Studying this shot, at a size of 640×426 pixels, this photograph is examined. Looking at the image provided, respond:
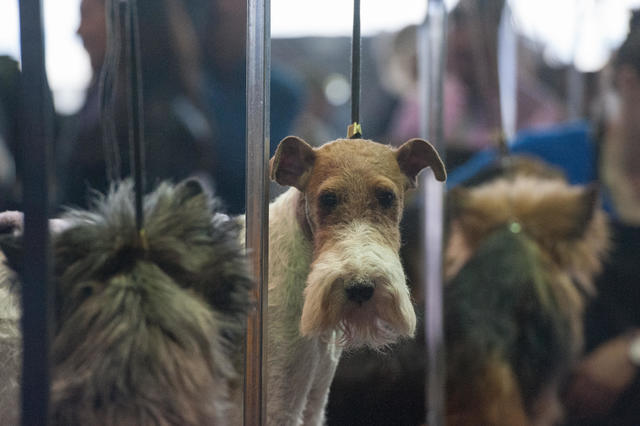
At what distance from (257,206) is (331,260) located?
10 centimetres

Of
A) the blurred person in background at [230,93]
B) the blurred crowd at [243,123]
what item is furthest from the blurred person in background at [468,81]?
the blurred person in background at [230,93]

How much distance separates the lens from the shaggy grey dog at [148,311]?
1.70 ft

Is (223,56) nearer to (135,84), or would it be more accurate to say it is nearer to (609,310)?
(135,84)

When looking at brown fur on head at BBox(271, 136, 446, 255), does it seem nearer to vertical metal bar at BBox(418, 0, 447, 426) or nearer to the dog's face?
the dog's face

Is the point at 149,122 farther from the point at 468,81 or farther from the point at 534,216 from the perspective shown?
the point at 468,81

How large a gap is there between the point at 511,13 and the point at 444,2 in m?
0.36

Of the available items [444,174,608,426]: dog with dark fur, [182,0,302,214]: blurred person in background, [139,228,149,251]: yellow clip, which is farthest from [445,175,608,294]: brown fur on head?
[139,228,149,251]: yellow clip

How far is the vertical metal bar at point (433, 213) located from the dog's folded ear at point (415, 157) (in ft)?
0.76

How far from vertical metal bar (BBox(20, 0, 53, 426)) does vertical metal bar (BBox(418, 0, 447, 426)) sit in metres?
0.46

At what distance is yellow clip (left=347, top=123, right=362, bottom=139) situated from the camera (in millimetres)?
561

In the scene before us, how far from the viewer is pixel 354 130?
56 centimetres

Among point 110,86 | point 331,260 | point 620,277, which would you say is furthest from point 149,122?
point 620,277

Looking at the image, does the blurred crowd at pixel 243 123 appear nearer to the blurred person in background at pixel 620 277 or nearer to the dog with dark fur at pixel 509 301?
the blurred person in background at pixel 620 277

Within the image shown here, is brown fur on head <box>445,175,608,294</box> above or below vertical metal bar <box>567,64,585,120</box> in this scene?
below
